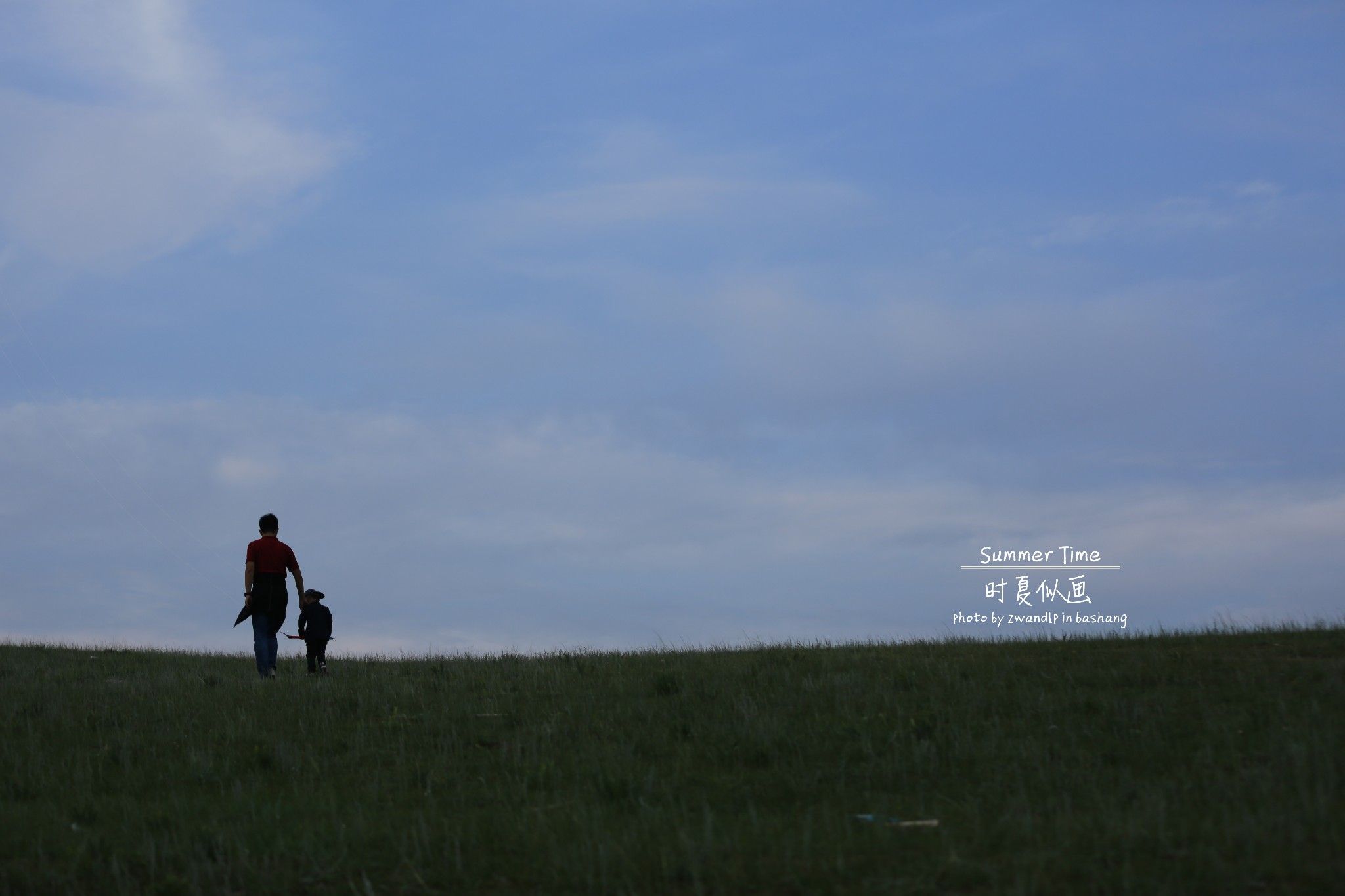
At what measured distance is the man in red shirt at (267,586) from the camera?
57.5 feet

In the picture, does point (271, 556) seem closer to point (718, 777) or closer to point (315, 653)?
point (315, 653)

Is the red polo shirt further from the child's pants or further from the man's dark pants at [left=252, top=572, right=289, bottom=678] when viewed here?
the child's pants

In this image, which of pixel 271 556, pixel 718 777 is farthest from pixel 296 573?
pixel 718 777

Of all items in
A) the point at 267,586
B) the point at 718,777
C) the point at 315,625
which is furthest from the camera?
the point at 315,625

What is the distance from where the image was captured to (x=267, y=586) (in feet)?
57.7

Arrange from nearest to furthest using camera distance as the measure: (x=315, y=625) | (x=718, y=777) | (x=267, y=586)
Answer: (x=718, y=777) → (x=267, y=586) → (x=315, y=625)

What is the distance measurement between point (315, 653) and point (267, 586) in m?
1.88

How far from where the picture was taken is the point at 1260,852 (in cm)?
735

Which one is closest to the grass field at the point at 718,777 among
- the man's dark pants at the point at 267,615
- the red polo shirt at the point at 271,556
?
the man's dark pants at the point at 267,615

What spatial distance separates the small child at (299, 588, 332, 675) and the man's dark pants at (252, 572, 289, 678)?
540 mm

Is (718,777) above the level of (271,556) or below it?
below

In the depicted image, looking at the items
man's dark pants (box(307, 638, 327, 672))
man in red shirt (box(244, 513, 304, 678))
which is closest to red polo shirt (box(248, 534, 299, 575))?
man in red shirt (box(244, 513, 304, 678))

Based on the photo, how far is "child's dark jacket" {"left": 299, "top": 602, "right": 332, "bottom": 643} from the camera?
1884 cm

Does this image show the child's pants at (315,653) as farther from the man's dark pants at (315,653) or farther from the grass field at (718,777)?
the grass field at (718,777)
